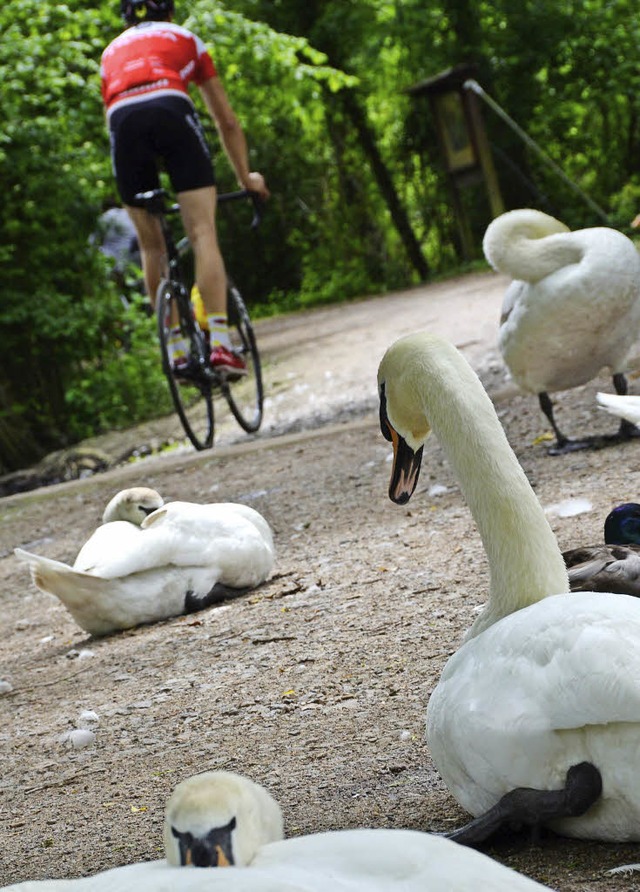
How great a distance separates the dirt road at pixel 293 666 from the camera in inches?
104

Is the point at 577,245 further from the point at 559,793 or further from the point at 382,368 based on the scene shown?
the point at 559,793

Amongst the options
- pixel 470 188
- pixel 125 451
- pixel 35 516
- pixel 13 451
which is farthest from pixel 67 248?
pixel 470 188

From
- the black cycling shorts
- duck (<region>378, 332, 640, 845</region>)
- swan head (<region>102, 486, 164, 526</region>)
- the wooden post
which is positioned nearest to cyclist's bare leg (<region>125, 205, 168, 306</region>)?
the black cycling shorts

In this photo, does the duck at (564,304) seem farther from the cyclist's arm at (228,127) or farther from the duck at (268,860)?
the duck at (268,860)

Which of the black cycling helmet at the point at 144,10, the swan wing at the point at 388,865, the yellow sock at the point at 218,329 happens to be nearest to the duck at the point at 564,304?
the yellow sock at the point at 218,329

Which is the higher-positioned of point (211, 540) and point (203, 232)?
point (203, 232)

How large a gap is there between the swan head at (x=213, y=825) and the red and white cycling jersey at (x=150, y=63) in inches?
220

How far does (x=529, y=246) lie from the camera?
5348 millimetres

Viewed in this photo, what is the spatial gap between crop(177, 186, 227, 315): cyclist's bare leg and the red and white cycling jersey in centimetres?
54

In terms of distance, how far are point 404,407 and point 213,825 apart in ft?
3.94

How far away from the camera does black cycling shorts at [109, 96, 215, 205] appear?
6.80 metres

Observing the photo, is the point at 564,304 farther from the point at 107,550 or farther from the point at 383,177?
the point at 383,177

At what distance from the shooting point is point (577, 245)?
5285 millimetres

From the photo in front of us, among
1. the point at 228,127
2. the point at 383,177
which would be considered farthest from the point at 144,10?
the point at 383,177
